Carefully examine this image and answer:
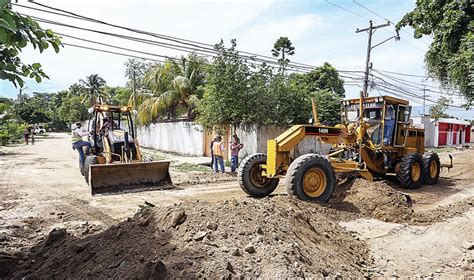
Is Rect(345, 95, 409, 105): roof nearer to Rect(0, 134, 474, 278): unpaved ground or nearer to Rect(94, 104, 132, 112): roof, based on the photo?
Rect(0, 134, 474, 278): unpaved ground

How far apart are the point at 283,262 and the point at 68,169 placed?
13.7 metres

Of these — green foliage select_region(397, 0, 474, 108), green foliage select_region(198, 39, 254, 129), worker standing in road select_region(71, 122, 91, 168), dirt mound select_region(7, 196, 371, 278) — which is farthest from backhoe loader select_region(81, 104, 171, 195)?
green foliage select_region(397, 0, 474, 108)

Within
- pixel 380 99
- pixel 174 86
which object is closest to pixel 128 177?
pixel 380 99

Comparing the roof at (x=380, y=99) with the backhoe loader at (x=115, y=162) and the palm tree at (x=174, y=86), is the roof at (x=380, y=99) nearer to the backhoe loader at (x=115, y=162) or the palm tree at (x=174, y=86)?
the backhoe loader at (x=115, y=162)

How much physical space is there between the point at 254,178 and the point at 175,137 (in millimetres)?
16598

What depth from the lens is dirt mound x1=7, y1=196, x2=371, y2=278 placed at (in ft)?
12.7

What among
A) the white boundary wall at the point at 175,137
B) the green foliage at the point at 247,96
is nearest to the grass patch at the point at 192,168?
the green foliage at the point at 247,96

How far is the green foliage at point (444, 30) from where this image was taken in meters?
12.9

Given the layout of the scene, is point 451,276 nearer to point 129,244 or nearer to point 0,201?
point 129,244

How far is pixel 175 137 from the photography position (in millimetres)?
24906

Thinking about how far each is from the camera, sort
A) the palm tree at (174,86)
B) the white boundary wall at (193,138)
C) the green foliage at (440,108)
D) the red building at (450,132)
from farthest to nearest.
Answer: the green foliage at (440,108), the red building at (450,132), the palm tree at (174,86), the white boundary wall at (193,138)

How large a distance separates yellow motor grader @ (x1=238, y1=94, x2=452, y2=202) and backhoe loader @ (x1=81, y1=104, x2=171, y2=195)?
291 centimetres

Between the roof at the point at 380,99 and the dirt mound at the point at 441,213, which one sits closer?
the dirt mound at the point at 441,213

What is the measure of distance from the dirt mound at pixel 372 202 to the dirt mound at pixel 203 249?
6.68ft
